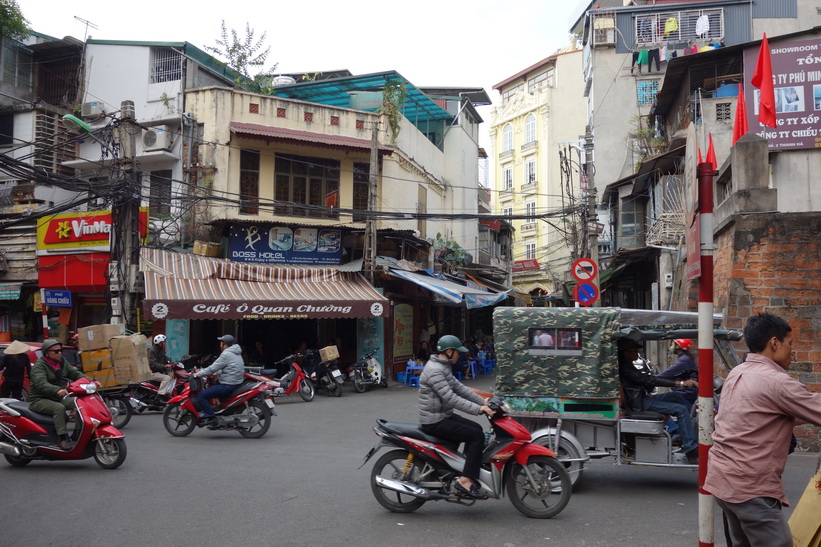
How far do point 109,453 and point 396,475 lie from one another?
12.4 ft

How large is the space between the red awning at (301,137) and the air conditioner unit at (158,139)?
1.83 m

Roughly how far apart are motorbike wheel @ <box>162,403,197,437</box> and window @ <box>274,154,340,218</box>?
926 centimetres

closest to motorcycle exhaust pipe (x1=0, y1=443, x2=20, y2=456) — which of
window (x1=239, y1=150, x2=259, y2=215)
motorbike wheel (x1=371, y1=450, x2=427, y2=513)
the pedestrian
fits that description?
the pedestrian

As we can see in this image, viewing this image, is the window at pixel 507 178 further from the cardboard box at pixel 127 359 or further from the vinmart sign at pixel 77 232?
the cardboard box at pixel 127 359

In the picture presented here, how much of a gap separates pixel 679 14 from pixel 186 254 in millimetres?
21066

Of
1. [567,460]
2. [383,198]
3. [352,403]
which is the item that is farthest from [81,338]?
[383,198]

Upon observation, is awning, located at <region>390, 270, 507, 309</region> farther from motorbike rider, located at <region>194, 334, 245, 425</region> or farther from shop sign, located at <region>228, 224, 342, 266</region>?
motorbike rider, located at <region>194, 334, 245, 425</region>

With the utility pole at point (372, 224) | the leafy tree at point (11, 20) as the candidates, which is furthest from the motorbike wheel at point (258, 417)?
the leafy tree at point (11, 20)

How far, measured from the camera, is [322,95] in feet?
74.9

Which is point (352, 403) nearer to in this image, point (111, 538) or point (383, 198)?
point (383, 198)

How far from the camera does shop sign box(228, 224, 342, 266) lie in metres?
18.3

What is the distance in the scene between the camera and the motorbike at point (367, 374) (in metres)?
17.2

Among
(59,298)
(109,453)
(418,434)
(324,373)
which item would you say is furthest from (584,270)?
(59,298)

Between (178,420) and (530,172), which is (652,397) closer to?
(178,420)
